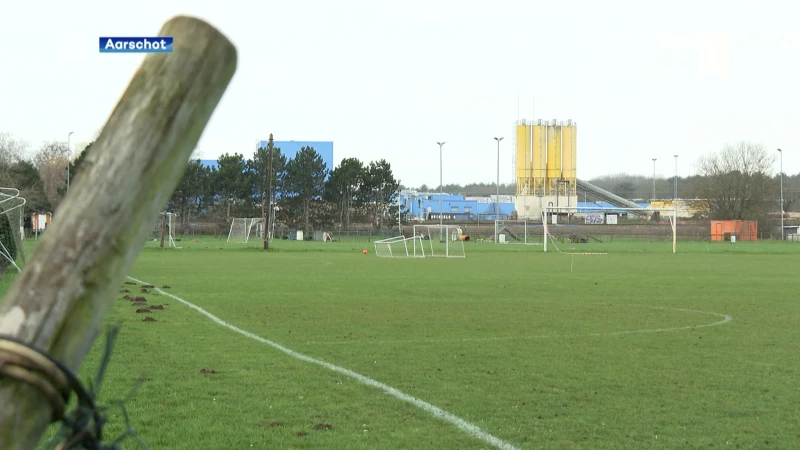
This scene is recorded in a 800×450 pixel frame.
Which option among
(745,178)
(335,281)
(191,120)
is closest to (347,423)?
(191,120)

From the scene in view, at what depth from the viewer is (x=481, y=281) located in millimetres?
24500

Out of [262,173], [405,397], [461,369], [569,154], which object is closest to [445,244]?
[262,173]

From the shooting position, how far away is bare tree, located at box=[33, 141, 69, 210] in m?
88.0

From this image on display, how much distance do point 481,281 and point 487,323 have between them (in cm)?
1038

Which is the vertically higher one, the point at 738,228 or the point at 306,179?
the point at 306,179

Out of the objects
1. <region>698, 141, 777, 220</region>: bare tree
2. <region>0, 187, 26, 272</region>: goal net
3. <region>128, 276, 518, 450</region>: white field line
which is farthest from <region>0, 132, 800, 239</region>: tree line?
<region>128, 276, 518, 450</region>: white field line

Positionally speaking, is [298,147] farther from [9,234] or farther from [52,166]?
[9,234]

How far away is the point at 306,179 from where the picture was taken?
91125 millimetres

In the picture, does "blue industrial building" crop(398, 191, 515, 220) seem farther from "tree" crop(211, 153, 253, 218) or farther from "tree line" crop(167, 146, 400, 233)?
"tree" crop(211, 153, 253, 218)

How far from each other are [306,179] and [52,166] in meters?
27.1

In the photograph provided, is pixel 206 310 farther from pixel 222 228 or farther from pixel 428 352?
pixel 222 228
